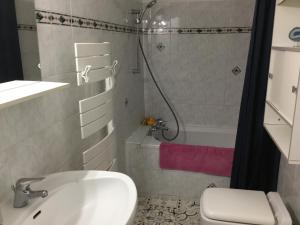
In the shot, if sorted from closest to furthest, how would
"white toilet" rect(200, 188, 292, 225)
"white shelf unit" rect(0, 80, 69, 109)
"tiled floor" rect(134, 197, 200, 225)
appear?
"white shelf unit" rect(0, 80, 69, 109) < "white toilet" rect(200, 188, 292, 225) < "tiled floor" rect(134, 197, 200, 225)

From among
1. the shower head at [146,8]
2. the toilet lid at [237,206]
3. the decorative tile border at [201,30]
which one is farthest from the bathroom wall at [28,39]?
the decorative tile border at [201,30]

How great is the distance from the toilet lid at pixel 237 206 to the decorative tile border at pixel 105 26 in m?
1.38

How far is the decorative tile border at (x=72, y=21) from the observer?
139 cm

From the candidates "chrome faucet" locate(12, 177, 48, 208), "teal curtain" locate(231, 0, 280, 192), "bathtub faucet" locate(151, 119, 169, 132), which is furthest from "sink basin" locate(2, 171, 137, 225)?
"bathtub faucet" locate(151, 119, 169, 132)

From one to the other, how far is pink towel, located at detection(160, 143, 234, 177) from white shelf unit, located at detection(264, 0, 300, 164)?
2.80 feet

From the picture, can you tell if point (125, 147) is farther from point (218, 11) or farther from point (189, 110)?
point (218, 11)

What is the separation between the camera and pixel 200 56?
10.6 feet

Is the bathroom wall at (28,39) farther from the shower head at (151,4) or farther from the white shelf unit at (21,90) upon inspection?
the shower head at (151,4)

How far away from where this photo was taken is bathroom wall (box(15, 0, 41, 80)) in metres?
1.19

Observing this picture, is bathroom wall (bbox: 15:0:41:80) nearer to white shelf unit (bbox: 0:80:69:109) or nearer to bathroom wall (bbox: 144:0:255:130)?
white shelf unit (bbox: 0:80:69:109)

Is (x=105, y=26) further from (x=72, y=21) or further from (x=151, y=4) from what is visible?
(x=151, y=4)

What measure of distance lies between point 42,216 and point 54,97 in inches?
24.0

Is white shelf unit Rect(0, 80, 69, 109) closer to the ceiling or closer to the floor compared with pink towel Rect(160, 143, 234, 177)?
closer to the ceiling

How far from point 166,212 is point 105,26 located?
1.68m
